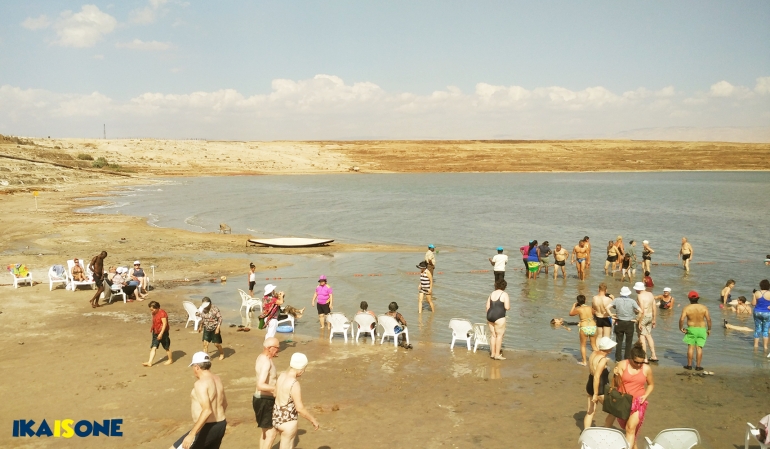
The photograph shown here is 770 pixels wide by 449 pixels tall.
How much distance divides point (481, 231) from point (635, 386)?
32.7m

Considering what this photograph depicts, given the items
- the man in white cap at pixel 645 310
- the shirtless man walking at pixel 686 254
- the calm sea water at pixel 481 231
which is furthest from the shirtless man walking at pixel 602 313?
the shirtless man walking at pixel 686 254

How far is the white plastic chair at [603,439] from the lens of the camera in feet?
23.5

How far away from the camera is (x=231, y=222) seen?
43125 mm

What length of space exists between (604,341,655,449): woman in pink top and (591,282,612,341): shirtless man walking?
470 cm

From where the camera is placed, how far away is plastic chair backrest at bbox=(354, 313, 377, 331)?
14328 mm

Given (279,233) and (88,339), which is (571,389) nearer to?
(88,339)

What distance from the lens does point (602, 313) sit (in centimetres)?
1257

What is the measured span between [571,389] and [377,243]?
75.8 feet

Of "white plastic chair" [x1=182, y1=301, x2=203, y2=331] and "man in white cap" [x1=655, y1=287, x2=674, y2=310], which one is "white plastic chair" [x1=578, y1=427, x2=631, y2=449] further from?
"man in white cap" [x1=655, y1=287, x2=674, y2=310]

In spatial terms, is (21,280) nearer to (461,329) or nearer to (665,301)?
(461,329)

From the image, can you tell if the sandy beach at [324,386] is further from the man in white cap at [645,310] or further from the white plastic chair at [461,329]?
the man in white cap at [645,310]

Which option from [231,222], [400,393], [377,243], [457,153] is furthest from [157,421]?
[457,153]

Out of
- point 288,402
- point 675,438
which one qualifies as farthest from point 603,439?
point 288,402

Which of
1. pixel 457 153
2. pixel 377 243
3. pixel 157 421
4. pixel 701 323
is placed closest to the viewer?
pixel 157 421
